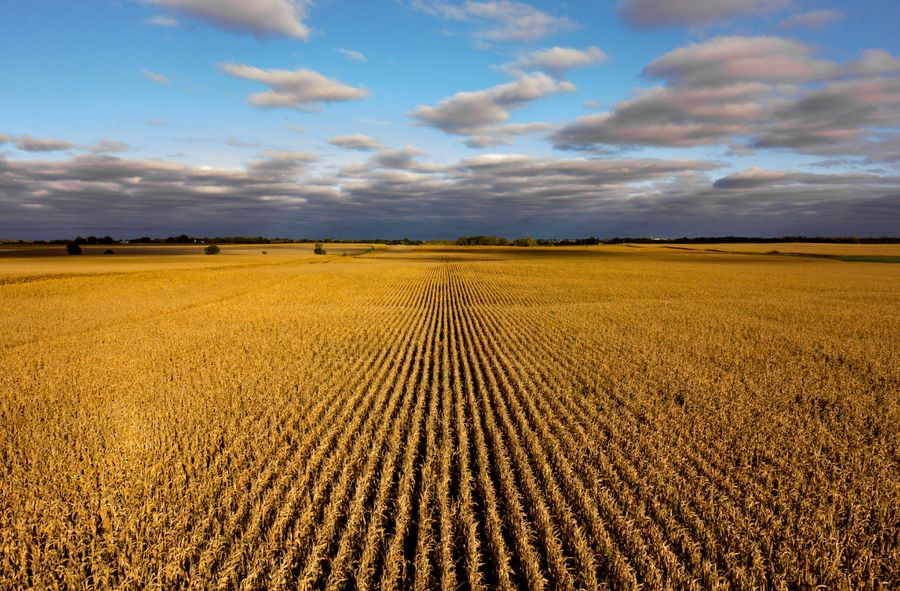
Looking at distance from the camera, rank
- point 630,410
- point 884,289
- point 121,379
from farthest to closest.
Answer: point 884,289 → point 121,379 → point 630,410

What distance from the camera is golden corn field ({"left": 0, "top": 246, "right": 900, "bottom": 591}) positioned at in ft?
15.7

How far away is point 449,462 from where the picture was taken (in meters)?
6.93

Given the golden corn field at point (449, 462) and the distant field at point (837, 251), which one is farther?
the distant field at point (837, 251)

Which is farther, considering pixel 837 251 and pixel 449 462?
pixel 837 251

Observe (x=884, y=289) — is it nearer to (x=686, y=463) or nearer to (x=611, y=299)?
(x=611, y=299)

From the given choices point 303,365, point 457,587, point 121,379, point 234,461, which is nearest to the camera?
point 457,587

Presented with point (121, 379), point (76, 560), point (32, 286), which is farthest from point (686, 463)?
point (32, 286)

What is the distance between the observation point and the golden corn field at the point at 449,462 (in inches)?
188

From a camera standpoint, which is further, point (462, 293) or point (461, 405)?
point (462, 293)

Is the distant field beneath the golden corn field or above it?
above

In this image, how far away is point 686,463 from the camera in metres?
6.95

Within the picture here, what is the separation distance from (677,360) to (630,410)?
16.9 feet

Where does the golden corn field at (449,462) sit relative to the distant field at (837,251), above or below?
below

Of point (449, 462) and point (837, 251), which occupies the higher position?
point (837, 251)
